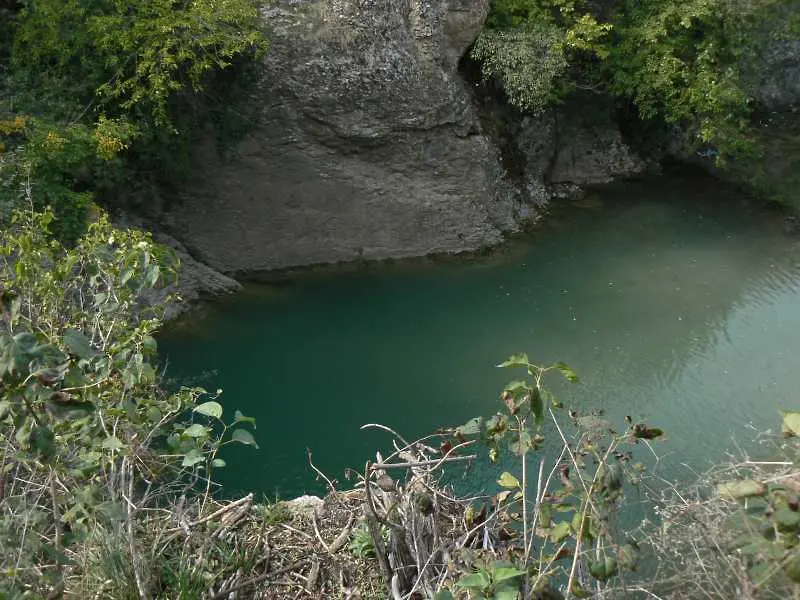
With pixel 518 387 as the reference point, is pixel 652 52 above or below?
above

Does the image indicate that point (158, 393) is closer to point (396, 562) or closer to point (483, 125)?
point (396, 562)

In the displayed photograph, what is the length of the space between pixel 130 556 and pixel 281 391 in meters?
4.88

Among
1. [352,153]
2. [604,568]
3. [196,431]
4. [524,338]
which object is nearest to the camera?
[604,568]

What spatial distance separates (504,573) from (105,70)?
299 inches

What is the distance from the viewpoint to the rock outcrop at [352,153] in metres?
9.60

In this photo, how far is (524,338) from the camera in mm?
8852

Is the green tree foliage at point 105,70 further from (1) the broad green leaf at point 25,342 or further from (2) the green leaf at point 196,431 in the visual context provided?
(1) the broad green leaf at point 25,342

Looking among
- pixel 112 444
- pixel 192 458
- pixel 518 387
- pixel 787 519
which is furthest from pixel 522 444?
pixel 112 444

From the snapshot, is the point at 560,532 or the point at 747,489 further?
the point at 560,532

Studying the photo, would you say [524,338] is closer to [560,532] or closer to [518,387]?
[518,387]

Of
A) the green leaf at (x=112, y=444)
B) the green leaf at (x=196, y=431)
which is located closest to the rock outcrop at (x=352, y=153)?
the green leaf at (x=196, y=431)

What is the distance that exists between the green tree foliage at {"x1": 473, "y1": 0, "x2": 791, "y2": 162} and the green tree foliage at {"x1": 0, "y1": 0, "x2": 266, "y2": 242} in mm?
3730

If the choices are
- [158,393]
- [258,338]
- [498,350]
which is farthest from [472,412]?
[158,393]

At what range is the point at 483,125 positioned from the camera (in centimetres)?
1136
